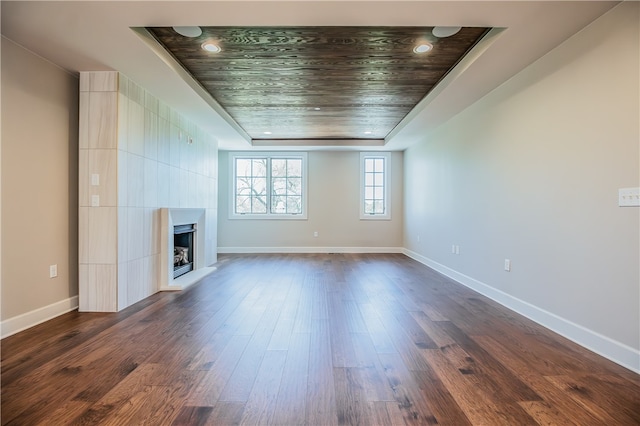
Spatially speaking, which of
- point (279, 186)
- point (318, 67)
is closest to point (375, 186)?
point (279, 186)

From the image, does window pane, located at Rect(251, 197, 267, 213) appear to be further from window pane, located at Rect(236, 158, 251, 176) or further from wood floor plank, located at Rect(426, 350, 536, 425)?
wood floor plank, located at Rect(426, 350, 536, 425)

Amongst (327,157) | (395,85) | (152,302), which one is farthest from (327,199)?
(152,302)

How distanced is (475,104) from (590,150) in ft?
5.79

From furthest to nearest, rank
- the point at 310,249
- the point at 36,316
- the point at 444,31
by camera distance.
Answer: the point at 310,249 → the point at 36,316 → the point at 444,31

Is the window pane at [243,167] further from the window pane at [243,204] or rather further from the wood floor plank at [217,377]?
the wood floor plank at [217,377]

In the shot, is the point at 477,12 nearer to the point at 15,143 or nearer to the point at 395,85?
the point at 395,85

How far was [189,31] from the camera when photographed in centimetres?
248

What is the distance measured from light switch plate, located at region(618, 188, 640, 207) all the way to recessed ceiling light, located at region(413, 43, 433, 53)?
5.98ft

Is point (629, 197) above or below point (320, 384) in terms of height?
above

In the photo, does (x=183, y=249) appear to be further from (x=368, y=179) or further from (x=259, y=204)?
(x=368, y=179)

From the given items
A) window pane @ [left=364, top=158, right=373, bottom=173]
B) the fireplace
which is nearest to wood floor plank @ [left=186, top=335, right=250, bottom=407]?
the fireplace

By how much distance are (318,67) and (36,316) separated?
3.43 meters

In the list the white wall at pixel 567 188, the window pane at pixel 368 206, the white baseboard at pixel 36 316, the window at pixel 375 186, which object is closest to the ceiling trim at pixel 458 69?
the white wall at pixel 567 188

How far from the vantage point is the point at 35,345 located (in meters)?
2.22
